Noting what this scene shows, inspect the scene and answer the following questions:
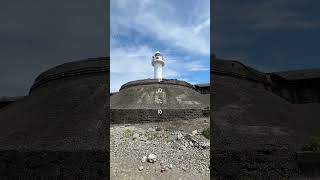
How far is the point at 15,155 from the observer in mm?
5766

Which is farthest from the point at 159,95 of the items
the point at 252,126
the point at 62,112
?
the point at 252,126

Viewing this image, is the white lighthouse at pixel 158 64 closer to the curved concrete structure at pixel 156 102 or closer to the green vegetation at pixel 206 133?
the curved concrete structure at pixel 156 102

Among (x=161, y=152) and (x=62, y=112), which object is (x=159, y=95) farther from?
(x=62, y=112)

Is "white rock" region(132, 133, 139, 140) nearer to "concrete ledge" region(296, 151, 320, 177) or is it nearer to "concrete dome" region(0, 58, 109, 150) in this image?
"concrete dome" region(0, 58, 109, 150)

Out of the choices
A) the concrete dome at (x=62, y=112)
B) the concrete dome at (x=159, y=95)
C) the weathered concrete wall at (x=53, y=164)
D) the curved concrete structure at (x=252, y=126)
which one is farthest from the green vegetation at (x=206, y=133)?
the weathered concrete wall at (x=53, y=164)

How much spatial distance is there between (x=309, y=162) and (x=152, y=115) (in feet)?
32.6

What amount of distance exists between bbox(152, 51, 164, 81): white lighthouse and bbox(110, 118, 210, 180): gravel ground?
5749 millimetres

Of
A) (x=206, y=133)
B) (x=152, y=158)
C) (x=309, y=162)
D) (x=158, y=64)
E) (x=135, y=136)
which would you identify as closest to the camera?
(x=309, y=162)

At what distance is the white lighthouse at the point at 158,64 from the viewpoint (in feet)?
60.9

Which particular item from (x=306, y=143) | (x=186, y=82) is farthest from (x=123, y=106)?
(x=306, y=143)

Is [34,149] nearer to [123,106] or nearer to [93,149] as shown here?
[93,149]

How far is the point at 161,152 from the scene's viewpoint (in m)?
9.88

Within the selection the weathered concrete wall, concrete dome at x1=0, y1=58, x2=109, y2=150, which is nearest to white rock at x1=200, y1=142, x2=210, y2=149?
concrete dome at x1=0, y1=58, x2=109, y2=150

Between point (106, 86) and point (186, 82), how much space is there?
521 inches
